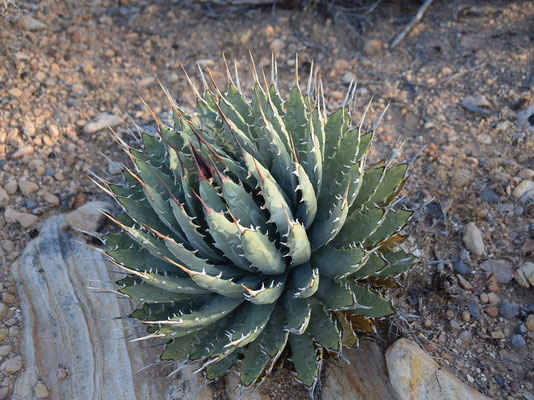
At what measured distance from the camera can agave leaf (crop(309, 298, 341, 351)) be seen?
7.81ft

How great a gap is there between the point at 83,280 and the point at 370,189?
2.27 m

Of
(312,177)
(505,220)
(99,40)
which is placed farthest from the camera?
(99,40)

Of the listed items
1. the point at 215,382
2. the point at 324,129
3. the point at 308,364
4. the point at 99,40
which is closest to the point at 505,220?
the point at 324,129

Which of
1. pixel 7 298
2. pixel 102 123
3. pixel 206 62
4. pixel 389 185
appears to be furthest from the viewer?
pixel 206 62

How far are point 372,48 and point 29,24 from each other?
146 inches

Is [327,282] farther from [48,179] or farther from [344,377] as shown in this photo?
[48,179]

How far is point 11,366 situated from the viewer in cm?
314

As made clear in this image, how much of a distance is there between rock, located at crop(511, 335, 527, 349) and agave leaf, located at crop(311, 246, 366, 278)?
1.31 metres

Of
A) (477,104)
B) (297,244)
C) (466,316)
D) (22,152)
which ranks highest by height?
(22,152)

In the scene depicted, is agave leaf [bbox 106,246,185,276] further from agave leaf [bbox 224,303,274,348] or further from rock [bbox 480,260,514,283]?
rock [bbox 480,260,514,283]

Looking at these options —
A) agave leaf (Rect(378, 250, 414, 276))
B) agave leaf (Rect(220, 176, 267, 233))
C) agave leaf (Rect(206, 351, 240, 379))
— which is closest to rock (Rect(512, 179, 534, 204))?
agave leaf (Rect(378, 250, 414, 276))

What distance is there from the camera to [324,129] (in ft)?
9.61

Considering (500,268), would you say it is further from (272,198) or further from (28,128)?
(28,128)

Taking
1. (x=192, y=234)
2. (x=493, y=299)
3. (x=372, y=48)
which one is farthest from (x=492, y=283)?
(x=372, y=48)
